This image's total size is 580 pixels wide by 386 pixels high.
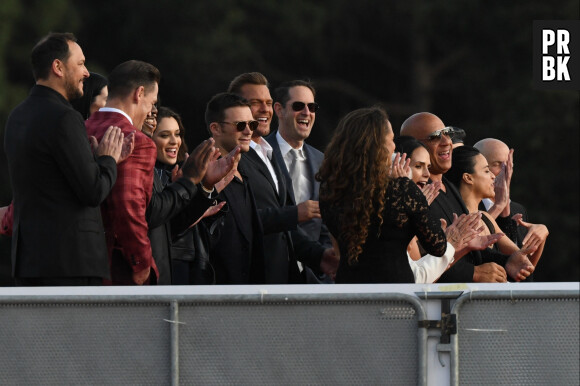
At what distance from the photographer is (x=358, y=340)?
176 inches

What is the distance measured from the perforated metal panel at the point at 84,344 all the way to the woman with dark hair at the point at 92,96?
186 centimetres

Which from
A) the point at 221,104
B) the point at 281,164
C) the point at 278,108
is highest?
the point at 278,108

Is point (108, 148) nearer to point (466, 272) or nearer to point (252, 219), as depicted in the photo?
point (252, 219)

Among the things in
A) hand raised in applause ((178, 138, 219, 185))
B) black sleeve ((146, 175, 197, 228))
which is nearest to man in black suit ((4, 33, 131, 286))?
black sleeve ((146, 175, 197, 228))

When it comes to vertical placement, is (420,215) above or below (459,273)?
above

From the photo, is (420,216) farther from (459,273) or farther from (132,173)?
(459,273)

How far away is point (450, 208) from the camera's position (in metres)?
7.05

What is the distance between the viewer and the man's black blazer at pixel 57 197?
5.23 metres

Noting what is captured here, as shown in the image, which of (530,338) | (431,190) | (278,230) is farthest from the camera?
(278,230)

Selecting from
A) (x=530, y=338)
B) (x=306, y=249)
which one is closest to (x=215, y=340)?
(x=530, y=338)

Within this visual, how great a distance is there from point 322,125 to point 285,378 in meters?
22.4

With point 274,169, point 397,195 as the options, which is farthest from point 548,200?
point 397,195

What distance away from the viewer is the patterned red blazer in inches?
214

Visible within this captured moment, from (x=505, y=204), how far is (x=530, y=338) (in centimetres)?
337
